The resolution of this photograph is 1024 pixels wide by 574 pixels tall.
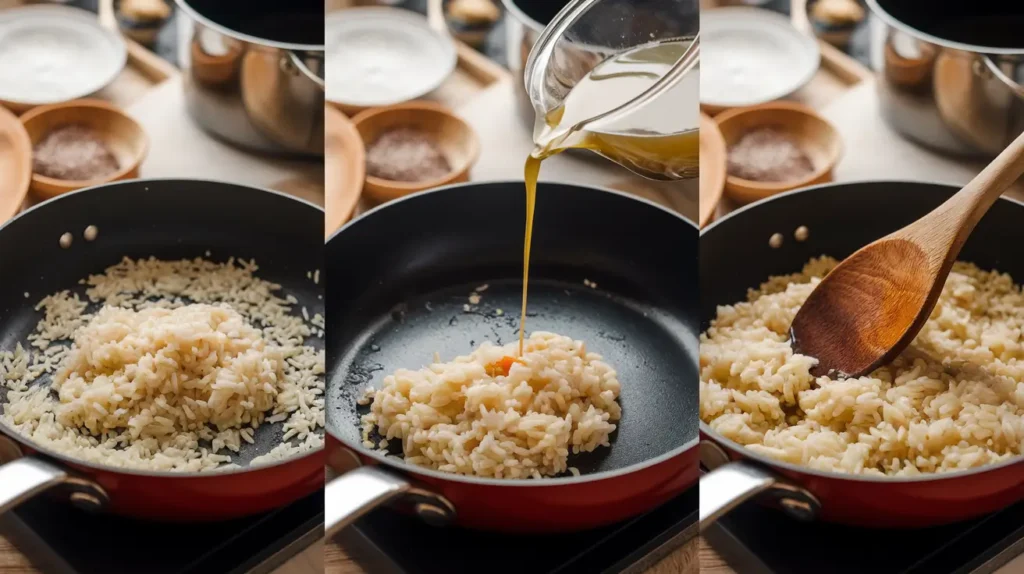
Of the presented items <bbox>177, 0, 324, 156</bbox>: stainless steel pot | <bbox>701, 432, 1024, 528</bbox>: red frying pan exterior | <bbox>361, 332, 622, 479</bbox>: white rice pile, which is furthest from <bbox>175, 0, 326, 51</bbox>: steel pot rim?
<bbox>701, 432, 1024, 528</bbox>: red frying pan exterior

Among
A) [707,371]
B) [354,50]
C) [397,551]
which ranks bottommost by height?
[397,551]

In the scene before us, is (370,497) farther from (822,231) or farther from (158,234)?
(822,231)

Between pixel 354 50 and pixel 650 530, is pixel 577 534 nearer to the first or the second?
pixel 650 530

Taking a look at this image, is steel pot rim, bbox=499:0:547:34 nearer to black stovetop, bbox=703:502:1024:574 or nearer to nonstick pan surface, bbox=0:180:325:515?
nonstick pan surface, bbox=0:180:325:515

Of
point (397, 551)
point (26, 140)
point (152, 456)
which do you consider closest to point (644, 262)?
point (397, 551)

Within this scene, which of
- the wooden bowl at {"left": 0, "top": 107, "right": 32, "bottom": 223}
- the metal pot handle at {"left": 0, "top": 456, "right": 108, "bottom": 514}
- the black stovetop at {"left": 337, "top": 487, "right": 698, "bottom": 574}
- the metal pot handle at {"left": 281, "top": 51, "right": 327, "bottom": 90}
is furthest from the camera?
the wooden bowl at {"left": 0, "top": 107, "right": 32, "bottom": 223}

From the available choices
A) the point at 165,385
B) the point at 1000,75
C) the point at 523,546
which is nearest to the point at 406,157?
the point at 165,385

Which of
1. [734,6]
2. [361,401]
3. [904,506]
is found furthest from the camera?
[734,6]
